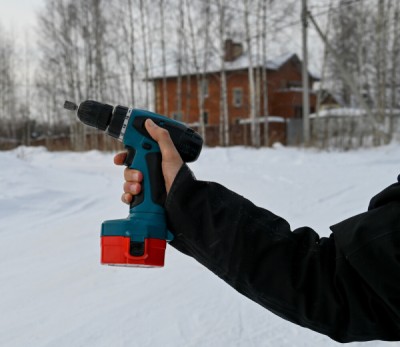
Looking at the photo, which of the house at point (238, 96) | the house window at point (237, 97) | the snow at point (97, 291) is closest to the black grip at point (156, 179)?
the snow at point (97, 291)

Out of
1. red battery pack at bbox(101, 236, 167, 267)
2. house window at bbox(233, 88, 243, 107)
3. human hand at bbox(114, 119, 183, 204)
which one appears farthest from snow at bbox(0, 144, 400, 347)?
house window at bbox(233, 88, 243, 107)

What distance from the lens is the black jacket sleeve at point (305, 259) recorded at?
41.9 inches

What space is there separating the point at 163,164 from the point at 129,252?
276mm

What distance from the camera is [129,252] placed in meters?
1.35

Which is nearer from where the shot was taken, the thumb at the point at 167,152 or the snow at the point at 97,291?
the thumb at the point at 167,152

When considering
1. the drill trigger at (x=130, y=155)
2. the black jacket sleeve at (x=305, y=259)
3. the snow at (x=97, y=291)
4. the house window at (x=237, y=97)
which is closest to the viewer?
the black jacket sleeve at (x=305, y=259)

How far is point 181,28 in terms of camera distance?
22.8 m

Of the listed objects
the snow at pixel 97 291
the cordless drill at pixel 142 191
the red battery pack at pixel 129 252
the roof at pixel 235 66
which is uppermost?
the roof at pixel 235 66

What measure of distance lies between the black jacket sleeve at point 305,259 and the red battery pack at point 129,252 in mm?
156

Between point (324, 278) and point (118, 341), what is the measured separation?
1.36 meters

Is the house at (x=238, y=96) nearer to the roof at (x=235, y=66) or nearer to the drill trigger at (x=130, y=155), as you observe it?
the roof at (x=235, y=66)

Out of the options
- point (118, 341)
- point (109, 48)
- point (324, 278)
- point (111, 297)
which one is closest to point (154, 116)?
point (324, 278)

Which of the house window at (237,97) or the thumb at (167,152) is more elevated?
the house window at (237,97)

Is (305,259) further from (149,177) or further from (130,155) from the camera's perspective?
(130,155)
